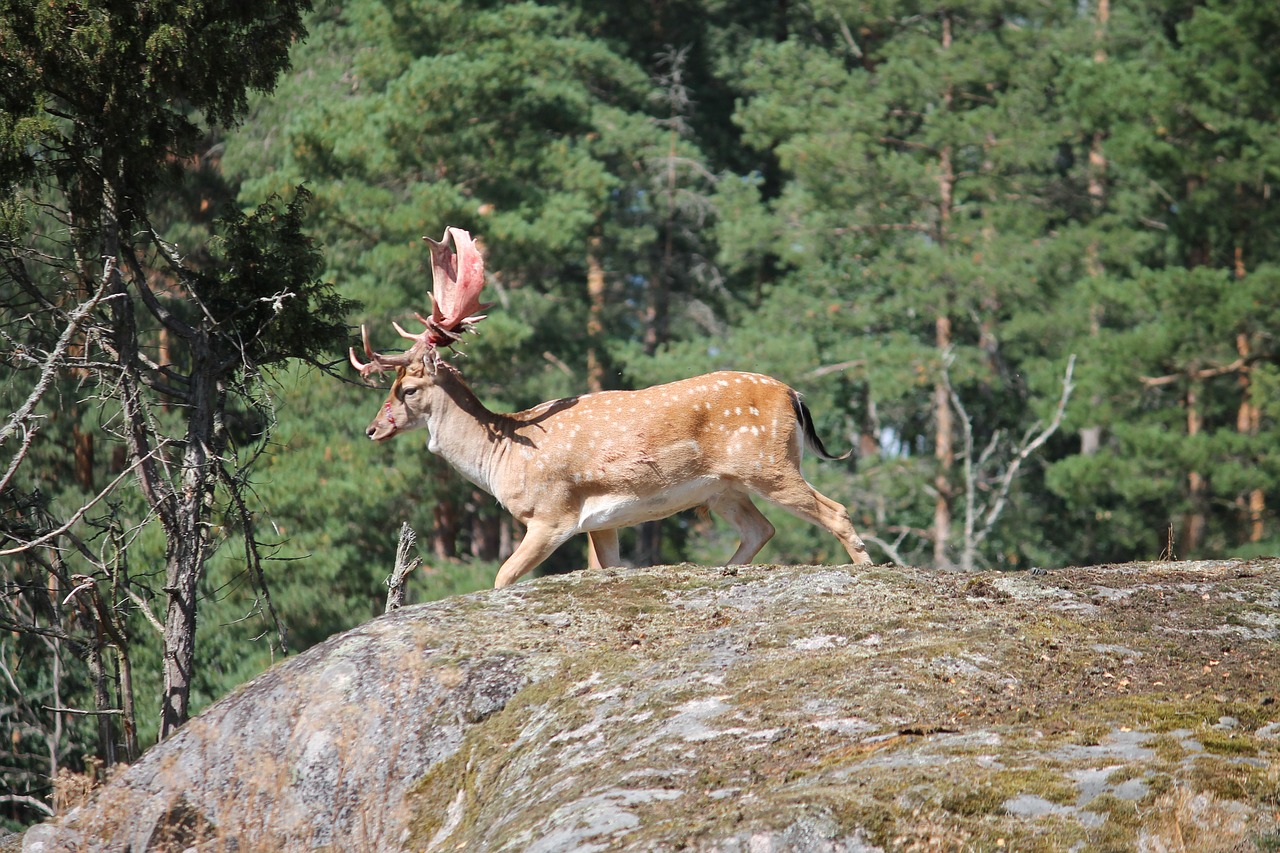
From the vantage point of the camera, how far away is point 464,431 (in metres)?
11.2

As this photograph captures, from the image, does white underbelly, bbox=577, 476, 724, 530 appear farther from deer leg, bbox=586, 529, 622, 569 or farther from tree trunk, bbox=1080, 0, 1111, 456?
tree trunk, bbox=1080, 0, 1111, 456

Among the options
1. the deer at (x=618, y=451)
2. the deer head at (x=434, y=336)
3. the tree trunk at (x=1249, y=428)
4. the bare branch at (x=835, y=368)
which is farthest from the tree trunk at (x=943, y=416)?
the deer head at (x=434, y=336)

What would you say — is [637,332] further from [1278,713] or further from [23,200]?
[1278,713]

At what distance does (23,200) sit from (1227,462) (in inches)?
779

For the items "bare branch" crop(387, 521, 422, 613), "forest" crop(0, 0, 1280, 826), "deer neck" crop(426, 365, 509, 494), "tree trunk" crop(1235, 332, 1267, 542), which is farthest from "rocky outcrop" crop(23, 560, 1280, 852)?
"tree trunk" crop(1235, 332, 1267, 542)

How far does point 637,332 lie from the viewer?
3319cm

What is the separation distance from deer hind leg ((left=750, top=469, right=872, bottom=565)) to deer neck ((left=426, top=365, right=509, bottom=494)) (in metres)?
1.81

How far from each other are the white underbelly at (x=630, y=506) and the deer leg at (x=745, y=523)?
1.44 ft

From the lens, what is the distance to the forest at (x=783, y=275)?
22.2 metres

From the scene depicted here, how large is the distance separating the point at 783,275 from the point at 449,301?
25.5m

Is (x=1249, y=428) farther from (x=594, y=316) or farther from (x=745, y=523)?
(x=745, y=523)

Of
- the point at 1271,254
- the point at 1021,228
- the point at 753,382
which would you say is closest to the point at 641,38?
the point at 1021,228

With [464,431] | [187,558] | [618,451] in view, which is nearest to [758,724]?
[618,451]

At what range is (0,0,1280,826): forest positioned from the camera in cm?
2220
